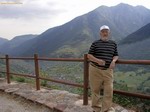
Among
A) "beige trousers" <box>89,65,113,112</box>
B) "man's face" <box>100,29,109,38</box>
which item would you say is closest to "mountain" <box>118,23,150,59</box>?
"beige trousers" <box>89,65,113,112</box>

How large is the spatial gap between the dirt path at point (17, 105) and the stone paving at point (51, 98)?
0.10 meters

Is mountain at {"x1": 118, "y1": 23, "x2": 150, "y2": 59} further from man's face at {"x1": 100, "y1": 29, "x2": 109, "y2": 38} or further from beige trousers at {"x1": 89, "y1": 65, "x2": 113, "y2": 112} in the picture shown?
man's face at {"x1": 100, "y1": 29, "x2": 109, "y2": 38}

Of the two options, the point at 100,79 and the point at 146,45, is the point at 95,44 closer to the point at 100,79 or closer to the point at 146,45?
the point at 100,79

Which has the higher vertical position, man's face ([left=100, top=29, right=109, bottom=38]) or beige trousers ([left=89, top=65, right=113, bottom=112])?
man's face ([left=100, top=29, right=109, bottom=38])

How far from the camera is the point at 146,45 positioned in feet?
557

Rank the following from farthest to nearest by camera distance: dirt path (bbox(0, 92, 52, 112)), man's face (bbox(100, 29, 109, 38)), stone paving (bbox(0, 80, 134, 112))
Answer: dirt path (bbox(0, 92, 52, 112)), stone paving (bbox(0, 80, 134, 112)), man's face (bbox(100, 29, 109, 38))

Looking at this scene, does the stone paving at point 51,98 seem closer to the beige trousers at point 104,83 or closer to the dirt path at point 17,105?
the dirt path at point 17,105

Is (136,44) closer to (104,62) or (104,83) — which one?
(104,83)

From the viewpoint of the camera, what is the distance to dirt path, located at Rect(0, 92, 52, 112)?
250 inches

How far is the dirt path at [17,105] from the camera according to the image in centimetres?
634

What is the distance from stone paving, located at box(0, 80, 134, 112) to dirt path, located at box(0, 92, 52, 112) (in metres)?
0.10

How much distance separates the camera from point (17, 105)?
22.3 ft

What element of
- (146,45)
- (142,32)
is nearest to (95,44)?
(146,45)

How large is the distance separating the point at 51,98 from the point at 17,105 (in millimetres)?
909
